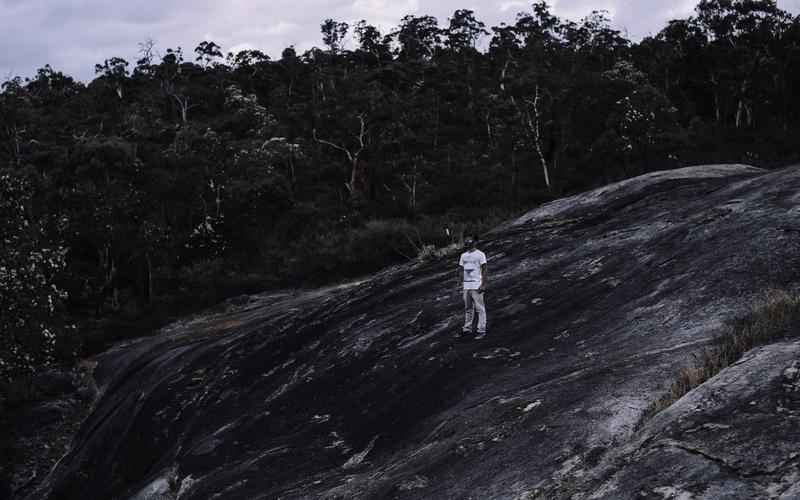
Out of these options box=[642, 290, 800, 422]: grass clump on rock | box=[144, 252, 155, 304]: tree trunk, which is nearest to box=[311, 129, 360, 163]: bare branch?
box=[144, 252, 155, 304]: tree trunk

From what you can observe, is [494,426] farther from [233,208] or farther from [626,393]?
[233,208]

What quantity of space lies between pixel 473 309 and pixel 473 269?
2.56ft

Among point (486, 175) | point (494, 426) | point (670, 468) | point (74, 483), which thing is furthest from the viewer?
point (486, 175)

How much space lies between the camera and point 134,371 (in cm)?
2400

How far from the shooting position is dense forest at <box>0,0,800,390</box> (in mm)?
42031

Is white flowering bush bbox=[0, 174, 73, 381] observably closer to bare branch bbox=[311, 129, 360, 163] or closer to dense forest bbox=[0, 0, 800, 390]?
dense forest bbox=[0, 0, 800, 390]

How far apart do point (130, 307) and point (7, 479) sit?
21.5m

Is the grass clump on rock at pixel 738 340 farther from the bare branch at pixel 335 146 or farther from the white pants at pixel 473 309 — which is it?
the bare branch at pixel 335 146

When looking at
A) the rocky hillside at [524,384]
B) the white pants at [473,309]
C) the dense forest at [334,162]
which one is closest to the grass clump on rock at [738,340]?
the rocky hillside at [524,384]

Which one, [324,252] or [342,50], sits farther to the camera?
[342,50]

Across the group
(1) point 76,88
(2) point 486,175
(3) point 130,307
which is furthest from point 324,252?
(1) point 76,88

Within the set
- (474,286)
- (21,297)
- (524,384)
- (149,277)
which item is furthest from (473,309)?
(149,277)

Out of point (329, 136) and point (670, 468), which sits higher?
point (329, 136)

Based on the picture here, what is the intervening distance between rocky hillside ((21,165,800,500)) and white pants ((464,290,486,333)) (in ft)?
1.06
